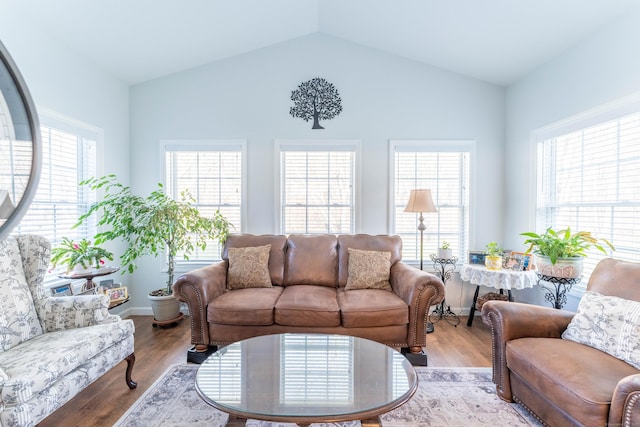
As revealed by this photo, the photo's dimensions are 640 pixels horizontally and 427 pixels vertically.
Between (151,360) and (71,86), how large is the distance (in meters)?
2.60

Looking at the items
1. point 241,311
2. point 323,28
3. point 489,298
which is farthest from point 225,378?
point 323,28

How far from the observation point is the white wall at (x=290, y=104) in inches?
146

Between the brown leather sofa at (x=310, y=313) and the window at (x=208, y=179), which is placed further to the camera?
the window at (x=208, y=179)

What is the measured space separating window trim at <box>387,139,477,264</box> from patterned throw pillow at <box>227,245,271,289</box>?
158 centimetres

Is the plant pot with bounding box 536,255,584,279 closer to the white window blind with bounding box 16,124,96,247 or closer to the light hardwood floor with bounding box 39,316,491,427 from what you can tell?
the light hardwood floor with bounding box 39,316,491,427

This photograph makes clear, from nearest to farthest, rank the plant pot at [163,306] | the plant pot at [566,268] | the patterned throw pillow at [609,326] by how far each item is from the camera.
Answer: the patterned throw pillow at [609,326]
the plant pot at [566,268]
the plant pot at [163,306]

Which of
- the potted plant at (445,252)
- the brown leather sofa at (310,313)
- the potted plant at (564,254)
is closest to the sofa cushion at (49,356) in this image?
the brown leather sofa at (310,313)

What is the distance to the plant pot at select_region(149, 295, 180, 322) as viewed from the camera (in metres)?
3.31

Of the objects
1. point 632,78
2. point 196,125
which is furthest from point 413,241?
point 196,125

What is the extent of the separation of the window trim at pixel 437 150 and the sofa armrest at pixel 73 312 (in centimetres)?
291

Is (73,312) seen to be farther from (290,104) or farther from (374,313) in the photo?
(290,104)

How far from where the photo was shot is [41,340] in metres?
1.94

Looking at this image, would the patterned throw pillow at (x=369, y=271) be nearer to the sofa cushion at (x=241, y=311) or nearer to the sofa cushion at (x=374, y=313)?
the sofa cushion at (x=374, y=313)

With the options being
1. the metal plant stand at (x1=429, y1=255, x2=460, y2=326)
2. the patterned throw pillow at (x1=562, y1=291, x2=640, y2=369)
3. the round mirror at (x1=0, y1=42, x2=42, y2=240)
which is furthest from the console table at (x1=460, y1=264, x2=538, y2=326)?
the round mirror at (x1=0, y1=42, x2=42, y2=240)
